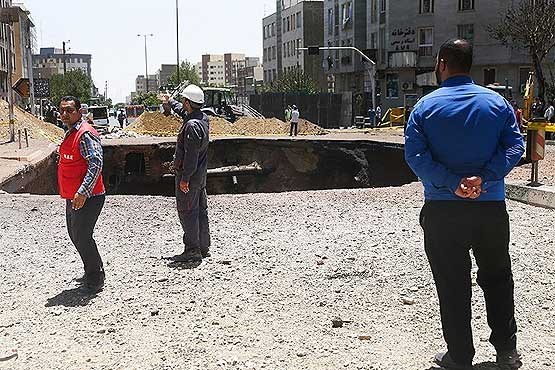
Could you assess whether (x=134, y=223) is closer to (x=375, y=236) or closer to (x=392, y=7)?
(x=375, y=236)

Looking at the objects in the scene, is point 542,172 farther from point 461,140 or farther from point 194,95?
point 461,140

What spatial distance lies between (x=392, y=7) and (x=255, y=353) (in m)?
51.9

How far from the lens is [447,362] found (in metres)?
4.25

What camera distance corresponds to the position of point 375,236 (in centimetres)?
862

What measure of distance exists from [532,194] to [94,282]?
7.68m

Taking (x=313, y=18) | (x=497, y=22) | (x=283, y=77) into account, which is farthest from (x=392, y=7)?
(x=313, y=18)

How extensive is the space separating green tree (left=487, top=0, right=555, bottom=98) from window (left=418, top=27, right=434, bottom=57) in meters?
7.40

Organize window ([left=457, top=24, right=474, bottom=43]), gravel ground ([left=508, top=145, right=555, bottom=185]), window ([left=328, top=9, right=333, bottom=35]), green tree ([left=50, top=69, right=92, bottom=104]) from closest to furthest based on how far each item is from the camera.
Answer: gravel ground ([left=508, top=145, right=555, bottom=185]) → window ([left=457, top=24, right=474, bottom=43]) → window ([left=328, top=9, right=333, bottom=35]) → green tree ([left=50, top=69, right=92, bottom=104])

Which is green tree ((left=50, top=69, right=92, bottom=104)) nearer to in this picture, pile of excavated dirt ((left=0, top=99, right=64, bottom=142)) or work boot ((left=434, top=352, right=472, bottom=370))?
pile of excavated dirt ((left=0, top=99, right=64, bottom=142))

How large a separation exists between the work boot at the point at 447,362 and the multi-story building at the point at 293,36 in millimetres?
81063

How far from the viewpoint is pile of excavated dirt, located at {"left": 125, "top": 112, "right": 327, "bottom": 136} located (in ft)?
118

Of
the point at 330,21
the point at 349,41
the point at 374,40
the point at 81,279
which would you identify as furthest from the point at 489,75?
the point at 81,279

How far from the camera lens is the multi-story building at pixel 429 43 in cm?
5016

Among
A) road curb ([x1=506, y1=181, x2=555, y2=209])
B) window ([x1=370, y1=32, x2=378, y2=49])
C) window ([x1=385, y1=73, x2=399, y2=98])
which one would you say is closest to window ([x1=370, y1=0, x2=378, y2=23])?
window ([x1=370, y1=32, x2=378, y2=49])
